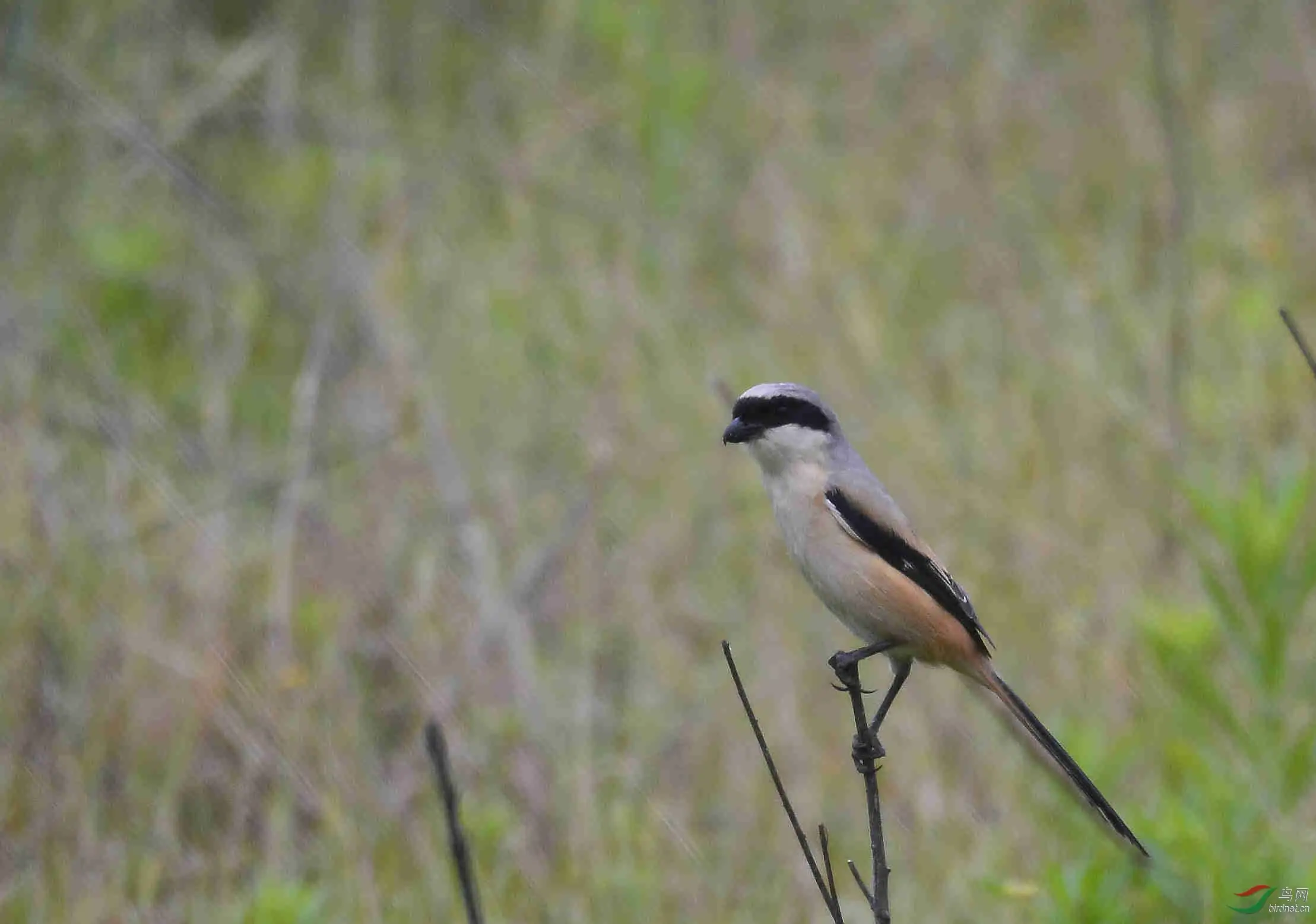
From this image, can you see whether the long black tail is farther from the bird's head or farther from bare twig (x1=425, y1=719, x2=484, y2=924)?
bare twig (x1=425, y1=719, x2=484, y2=924)

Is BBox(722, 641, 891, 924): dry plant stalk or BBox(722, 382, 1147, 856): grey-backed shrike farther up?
BBox(722, 382, 1147, 856): grey-backed shrike

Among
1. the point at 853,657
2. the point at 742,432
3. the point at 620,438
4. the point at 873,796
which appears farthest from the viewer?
the point at 620,438

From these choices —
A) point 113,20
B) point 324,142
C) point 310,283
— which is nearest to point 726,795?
point 310,283

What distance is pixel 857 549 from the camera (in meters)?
2.89

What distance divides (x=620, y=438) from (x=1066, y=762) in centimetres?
305

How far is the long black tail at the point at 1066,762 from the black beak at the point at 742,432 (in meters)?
0.63

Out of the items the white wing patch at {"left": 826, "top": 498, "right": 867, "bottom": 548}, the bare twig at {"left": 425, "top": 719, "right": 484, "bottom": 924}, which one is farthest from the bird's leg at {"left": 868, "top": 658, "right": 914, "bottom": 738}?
the bare twig at {"left": 425, "top": 719, "right": 484, "bottom": 924}

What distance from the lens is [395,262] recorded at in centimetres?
620

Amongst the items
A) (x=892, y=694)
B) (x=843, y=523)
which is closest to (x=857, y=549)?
(x=843, y=523)

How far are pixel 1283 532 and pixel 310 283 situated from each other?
376 cm
